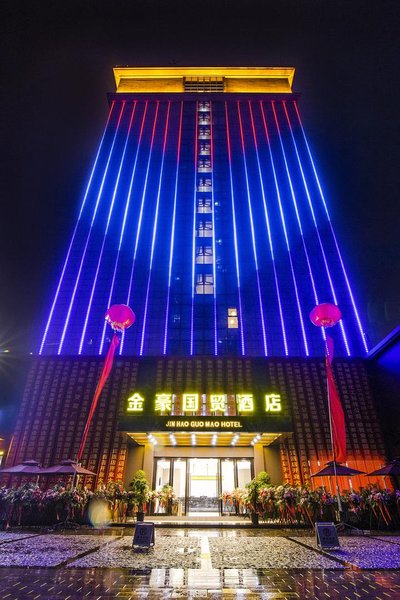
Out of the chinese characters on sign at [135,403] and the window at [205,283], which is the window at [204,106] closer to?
the window at [205,283]

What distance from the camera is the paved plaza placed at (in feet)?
14.5

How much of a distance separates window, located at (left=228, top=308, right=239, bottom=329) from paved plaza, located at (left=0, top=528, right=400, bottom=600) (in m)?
11.9

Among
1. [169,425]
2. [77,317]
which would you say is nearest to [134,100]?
[77,317]

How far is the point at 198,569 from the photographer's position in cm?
570

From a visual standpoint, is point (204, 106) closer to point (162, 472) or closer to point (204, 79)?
point (204, 79)

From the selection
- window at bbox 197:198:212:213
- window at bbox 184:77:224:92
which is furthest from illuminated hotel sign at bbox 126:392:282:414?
window at bbox 184:77:224:92

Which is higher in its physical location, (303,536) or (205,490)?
(205,490)

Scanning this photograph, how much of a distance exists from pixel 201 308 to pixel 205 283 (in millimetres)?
1944

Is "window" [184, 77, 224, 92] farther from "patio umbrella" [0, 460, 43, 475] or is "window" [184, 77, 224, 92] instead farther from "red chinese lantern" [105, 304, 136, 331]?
"patio umbrella" [0, 460, 43, 475]

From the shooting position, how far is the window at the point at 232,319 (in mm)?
19766

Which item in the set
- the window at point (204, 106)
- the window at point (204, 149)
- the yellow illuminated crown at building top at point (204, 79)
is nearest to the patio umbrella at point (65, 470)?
the window at point (204, 149)

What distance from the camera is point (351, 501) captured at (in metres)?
11.8

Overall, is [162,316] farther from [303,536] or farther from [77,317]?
[303,536]

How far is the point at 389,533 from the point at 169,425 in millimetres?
8438
